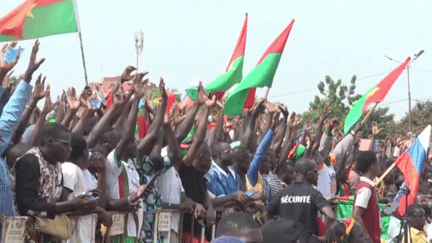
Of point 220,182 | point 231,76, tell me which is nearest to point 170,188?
point 220,182

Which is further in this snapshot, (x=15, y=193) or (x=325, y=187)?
(x=325, y=187)

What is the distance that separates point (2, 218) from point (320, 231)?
369cm

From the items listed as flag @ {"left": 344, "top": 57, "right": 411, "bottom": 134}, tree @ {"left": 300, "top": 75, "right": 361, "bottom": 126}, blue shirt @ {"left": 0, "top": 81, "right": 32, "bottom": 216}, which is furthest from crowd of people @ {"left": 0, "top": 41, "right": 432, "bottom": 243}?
tree @ {"left": 300, "top": 75, "right": 361, "bottom": 126}

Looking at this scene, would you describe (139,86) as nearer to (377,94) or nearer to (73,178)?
(73,178)

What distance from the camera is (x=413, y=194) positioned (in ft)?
38.2

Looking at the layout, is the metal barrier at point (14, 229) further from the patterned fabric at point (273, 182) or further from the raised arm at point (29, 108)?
the patterned fabric at point (273, 182)

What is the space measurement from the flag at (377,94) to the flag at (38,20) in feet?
18.9

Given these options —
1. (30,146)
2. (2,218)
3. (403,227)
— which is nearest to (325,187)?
(403,227)

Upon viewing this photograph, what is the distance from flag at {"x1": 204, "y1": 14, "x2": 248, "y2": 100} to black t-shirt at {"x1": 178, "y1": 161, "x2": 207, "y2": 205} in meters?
2.66

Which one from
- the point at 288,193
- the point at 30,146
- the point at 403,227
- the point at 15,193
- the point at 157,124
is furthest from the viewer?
the point at 403,227

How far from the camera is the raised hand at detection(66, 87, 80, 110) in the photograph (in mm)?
8836

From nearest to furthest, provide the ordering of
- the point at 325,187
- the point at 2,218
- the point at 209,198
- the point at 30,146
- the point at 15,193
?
the point at 2,218, the point at 15,193, the point at 30,146, the point at 209,198, the point at 325,187

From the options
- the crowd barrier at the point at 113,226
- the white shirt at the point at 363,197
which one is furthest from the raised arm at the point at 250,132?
the white shirt at the point at 363,197

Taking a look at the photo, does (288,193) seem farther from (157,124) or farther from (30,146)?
(30,146)
